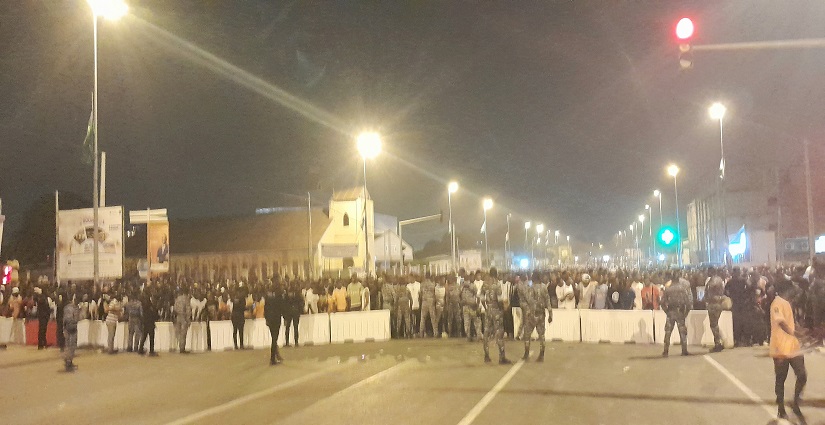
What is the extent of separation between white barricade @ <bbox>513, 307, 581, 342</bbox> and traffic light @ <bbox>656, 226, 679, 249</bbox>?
3373 millimetres

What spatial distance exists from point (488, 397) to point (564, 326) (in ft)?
32.3

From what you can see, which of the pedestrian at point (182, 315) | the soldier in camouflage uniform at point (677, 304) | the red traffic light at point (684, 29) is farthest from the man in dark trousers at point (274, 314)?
the red traffic light at point (684, 29)

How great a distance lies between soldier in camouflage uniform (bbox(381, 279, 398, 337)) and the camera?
22.2 m

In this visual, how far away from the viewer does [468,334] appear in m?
20.0

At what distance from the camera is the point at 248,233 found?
3206 inches

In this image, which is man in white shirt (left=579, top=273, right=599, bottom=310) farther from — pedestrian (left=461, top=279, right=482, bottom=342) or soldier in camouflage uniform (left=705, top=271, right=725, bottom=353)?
soldier in camouflage uniform (left=705, top=271, right=725, bottom=353)

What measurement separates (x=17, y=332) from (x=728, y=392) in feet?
71.0

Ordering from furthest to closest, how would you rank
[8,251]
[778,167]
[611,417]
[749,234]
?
[8,251] < [778,167] < [749,234] < [611,417]

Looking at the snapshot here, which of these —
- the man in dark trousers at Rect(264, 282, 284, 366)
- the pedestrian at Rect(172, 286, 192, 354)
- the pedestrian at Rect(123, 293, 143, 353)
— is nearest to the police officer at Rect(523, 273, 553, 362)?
the man in dark trousers at Rect(264, 282, 284, 366)

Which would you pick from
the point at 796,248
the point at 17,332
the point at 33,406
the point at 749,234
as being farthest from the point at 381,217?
the point at 33,406

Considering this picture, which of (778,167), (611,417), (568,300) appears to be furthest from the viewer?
(778,167)

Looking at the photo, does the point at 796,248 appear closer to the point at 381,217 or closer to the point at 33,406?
the point at 381,217

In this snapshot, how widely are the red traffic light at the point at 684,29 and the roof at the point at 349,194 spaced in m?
69.2

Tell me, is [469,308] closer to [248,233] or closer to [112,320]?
[112,320]
